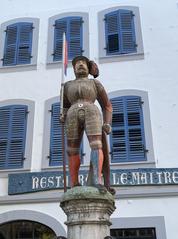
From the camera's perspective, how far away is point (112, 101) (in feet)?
35.0

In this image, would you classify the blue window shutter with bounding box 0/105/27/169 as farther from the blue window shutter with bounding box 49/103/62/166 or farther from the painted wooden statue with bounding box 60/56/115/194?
the painted wooden statue with bounding box 60/56/115/194

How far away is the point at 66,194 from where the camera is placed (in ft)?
15.7

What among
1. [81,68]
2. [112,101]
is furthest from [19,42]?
[81,68]

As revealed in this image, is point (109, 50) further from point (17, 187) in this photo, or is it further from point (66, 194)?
point (66, 194)

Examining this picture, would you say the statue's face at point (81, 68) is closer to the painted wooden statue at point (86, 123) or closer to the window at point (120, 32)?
the painted wooden statue at point (86, 123)

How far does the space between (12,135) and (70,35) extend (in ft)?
11.4

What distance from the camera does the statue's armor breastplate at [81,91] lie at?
5.37 meters

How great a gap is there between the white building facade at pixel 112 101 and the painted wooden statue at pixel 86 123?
14.1 feet

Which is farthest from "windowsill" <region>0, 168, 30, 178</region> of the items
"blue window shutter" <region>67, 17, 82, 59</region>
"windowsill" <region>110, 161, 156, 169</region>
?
"blue window shutter" <region>67, 17, 82, 59</region>

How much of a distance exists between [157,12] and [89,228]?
867 centimetres

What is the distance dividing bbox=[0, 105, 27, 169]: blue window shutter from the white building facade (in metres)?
0.03

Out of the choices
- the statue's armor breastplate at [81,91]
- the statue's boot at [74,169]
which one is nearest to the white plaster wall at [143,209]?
the statue's boot at [74,169]

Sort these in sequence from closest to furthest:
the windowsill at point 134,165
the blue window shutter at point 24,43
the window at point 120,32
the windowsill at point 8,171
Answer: the windowsill at point 134,165, the windowsill at point 8,171, the window at point 120,32, the blue window shutter at point 24,43

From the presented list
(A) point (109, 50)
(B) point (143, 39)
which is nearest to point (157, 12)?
(B) point (143, 39)
